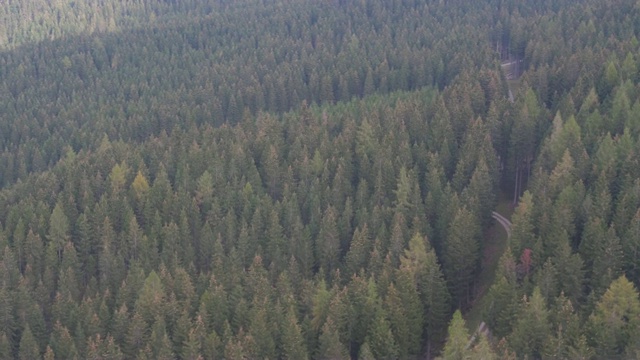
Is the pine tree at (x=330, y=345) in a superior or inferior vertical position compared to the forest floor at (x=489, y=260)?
superior

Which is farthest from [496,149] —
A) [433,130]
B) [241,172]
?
[241,172]

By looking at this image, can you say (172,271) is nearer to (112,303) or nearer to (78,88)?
(112,303)

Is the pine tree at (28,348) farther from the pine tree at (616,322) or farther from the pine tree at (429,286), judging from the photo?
the pine tree at (616,322)

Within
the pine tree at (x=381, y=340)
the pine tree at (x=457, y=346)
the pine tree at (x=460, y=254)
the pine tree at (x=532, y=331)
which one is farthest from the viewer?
the pine tree at (x=460, y=254)

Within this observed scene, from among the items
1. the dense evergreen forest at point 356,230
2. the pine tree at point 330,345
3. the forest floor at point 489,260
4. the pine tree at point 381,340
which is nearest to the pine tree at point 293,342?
the dense evergreen forest at point 356,230

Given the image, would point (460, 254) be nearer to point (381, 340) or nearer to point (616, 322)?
point (381, 340)

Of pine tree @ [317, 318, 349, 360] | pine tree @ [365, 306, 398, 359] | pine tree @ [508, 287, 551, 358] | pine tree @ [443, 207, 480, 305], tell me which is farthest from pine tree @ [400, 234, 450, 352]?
pine tree @ [508, 287, 551, 358]
